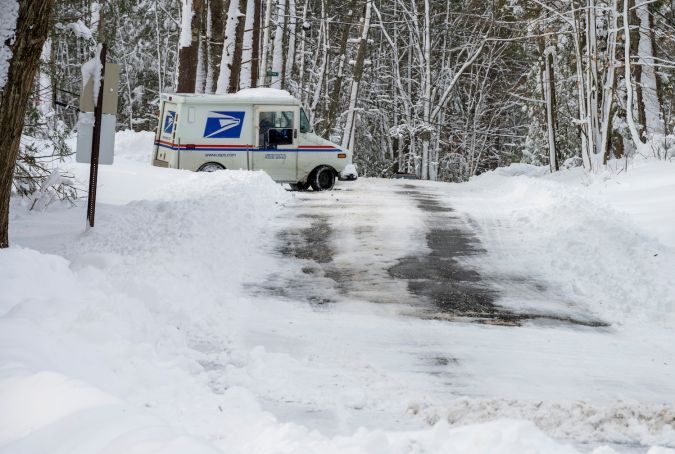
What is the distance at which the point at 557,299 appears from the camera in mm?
10047

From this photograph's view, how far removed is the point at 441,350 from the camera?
7750mm

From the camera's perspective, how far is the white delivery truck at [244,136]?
73.3 feet

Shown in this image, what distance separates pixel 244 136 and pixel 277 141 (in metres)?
0.82

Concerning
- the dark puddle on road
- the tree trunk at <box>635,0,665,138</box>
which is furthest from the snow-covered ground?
the tree trunk at <box>635,0,665,138</box>

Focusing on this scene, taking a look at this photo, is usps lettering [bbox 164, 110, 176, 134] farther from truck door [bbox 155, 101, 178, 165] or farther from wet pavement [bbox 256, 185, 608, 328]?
wet pavement [bbox 256, 185, 608, 328]

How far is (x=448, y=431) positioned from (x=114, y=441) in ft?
5.98

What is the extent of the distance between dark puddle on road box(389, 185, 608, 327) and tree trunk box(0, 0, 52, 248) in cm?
429

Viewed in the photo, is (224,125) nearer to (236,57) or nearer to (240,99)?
(240,99)

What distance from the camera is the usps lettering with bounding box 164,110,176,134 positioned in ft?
74.3

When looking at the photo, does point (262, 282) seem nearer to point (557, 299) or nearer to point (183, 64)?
point (557, 299)

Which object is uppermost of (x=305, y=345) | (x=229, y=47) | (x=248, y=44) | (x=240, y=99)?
(x=248, y=44)

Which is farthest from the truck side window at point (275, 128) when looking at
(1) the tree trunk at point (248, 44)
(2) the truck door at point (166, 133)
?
(1) the tree trunk at point (248, 44)

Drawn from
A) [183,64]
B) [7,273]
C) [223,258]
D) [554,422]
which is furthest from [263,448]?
[183,64]

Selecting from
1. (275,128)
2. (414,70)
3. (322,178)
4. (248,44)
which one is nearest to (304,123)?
(275,128)
